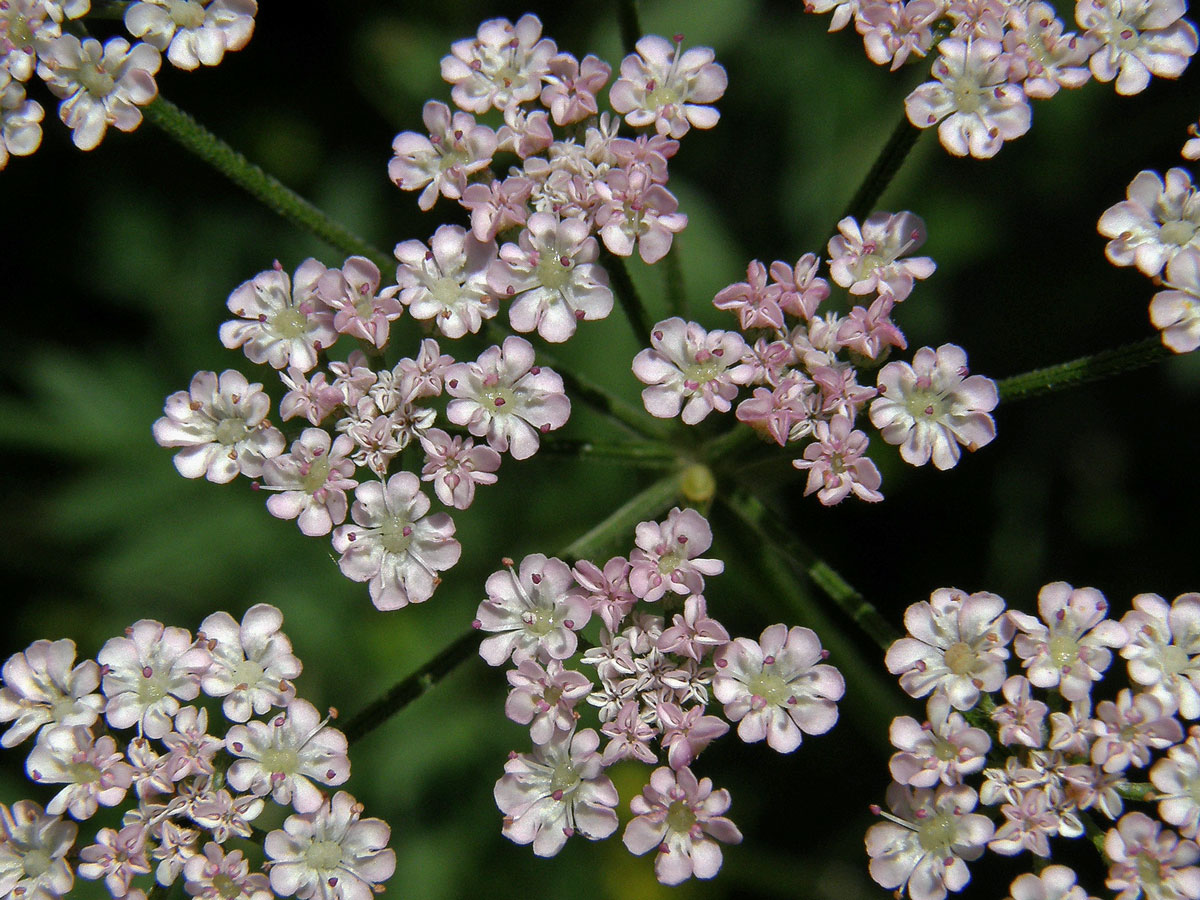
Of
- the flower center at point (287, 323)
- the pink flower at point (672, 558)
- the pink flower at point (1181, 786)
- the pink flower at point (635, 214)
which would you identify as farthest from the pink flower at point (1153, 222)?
the flower center at point (287, 323)

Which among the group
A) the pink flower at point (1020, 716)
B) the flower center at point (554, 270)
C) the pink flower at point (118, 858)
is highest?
the flower center at point (554, 270)

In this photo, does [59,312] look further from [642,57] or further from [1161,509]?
[1161,509]

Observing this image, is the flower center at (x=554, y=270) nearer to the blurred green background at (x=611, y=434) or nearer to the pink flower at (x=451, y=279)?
the pink flower at (x=451, y=279)

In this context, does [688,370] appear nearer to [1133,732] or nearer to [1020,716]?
[1020,716]

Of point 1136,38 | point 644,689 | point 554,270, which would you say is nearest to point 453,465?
point 554,270

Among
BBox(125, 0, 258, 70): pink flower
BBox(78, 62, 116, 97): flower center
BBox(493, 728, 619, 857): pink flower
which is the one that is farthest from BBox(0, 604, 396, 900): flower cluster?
BBox(125, 0, 258, 70): pink flower

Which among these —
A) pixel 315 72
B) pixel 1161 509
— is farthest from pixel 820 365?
pixel 315 72
